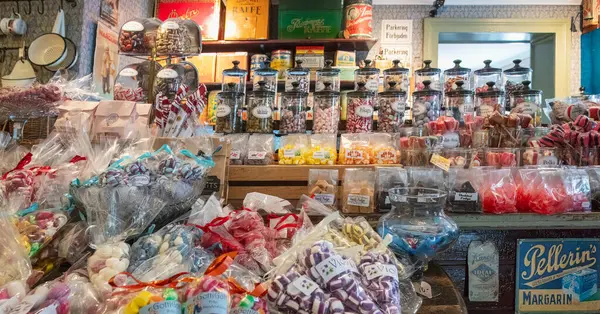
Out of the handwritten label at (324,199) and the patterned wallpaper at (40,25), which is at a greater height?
the patterned wallpaper at (40,25)

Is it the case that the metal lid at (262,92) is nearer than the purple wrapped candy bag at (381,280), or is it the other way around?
the purple wrapped candy bag at (381,280)

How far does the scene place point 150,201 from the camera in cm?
115

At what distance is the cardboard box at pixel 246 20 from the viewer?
4.60 metres

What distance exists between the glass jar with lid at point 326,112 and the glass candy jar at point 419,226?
2.76 feet

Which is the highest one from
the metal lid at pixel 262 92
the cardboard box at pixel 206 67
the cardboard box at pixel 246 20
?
the cardboard box at pixel 246 20

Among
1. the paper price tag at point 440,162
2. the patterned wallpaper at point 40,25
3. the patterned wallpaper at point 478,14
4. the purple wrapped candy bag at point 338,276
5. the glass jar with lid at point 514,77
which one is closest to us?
the purple wrapped candy bag at point 338,276

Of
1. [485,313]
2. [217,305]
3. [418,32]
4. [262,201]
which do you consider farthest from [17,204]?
[418,32]

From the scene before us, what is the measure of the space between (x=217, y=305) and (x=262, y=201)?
838 mm

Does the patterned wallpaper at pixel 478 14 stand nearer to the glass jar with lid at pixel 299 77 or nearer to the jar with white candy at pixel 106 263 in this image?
the glass jar with lid at pixel 299 77

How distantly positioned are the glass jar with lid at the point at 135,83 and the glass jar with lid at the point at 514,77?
1822mm

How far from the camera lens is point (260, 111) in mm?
2113

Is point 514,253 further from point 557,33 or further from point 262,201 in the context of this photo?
point 557,33

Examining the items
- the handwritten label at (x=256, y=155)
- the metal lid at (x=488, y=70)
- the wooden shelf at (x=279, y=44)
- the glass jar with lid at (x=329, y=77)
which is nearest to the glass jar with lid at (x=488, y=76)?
the metal lid at (x=488, y=70)

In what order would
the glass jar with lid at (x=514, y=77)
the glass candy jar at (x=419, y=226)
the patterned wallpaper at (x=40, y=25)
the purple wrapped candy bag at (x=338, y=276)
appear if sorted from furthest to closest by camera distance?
1. the patterned wallpaper at (x=40, y=25)
2. the glass jar with lid at (x=514, y=77)
3. the glass candy jar at (x=419, y=226)
4. the purple wrapped candy bag at (x=338, y=276)
